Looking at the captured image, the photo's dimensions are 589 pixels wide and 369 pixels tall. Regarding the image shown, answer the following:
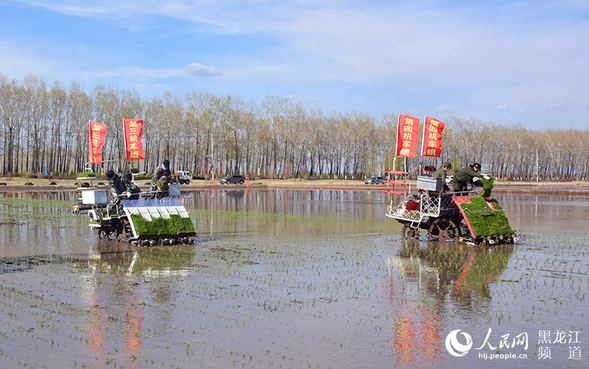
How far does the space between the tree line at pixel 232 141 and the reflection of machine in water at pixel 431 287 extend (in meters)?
60.7

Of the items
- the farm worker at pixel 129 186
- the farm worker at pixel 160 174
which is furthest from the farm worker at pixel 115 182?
the farm worker at pixel 160 174

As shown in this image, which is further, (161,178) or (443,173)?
(161,178)

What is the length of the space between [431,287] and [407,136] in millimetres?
11040

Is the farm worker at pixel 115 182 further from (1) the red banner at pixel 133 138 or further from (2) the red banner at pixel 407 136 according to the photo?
(2) the red banner at pixel 407 136

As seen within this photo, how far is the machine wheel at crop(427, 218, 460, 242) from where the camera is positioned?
22500mm

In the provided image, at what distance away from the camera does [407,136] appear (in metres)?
24.7

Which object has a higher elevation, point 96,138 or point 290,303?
point 96,138

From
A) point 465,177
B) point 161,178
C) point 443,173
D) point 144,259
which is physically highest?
point 443,173

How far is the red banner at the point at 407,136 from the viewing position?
24.4 m

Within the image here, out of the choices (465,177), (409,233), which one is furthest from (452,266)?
(409,233)

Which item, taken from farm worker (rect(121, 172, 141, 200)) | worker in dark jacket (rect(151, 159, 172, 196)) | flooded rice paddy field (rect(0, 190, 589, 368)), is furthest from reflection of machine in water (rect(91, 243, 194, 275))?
worker in dark jacket (rect(151, 159, 172, 196))

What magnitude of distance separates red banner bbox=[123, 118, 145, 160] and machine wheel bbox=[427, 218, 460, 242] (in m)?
10.6

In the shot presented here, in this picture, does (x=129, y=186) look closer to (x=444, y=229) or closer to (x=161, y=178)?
(x=161, y=178)

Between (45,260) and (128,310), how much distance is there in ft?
21.8
